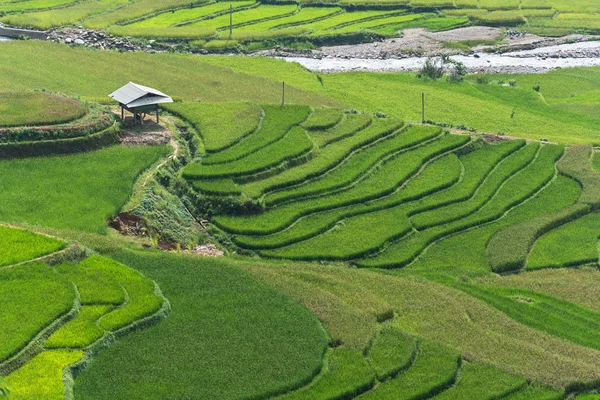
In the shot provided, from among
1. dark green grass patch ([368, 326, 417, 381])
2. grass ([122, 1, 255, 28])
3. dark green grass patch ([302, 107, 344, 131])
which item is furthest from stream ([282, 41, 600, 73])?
dark green grass patch ([368, 326, 417, 381])

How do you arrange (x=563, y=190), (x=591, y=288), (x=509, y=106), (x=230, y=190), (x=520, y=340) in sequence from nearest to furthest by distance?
(x=520, y=340) → (x=591, y=288) → (x=230, y=190) → (x=563, y=190) → (x=509, y=106)

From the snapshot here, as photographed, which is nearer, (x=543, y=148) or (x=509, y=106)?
(x=543, y=148)

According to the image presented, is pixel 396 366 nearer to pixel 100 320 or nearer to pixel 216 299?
pixel 216 299

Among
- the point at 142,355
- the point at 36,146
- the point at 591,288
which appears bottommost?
the point at 591,288

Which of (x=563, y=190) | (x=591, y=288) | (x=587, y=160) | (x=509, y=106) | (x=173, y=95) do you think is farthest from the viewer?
(x=509, y=106)

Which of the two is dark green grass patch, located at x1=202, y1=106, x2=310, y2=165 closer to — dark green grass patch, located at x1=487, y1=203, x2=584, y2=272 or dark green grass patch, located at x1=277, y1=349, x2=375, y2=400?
dark green grass patch, located at x1=487, y1=203, x2=584, y2=272

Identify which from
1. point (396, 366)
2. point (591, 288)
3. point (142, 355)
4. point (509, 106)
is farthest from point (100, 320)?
point (509, 106)

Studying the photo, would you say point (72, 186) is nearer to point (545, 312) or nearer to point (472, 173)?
point (545, 312)

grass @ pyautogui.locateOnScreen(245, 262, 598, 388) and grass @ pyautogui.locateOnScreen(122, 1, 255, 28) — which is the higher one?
grass @ pyautogui.locateOnScreen(122, 1, 255, 28)
